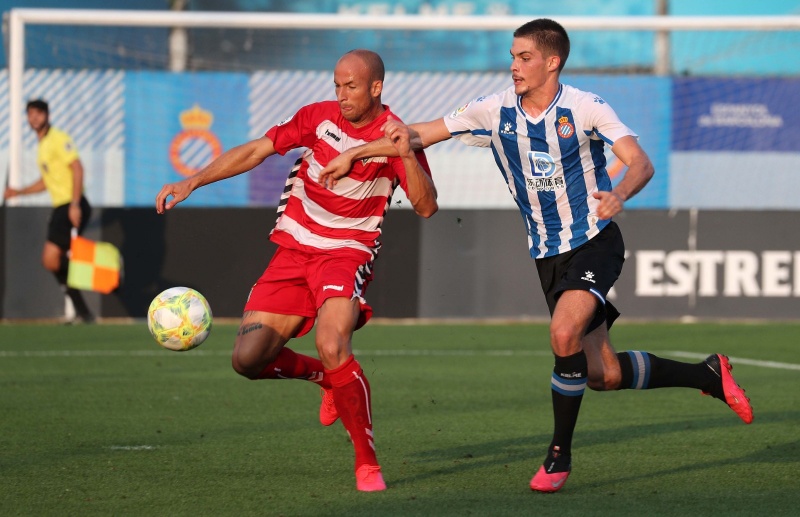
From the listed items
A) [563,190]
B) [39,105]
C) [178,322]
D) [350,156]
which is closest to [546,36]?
[563,190]

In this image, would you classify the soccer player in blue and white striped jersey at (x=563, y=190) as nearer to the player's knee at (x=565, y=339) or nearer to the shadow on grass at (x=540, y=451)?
the player's knee at (x=565, y=339)

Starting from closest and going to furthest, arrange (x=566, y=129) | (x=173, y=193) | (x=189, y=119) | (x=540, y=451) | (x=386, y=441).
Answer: (x=566, y=129), (x=173, y=193), (x=540, y=451), (x=386, y=441), (x=189, y=119)

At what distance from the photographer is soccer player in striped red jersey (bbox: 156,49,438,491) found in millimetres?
5879

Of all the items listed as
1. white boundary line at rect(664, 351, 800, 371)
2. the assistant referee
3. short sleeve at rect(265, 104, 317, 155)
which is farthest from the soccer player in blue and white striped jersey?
the assistant referee

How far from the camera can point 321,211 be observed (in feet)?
20.3

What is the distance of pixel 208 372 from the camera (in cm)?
1010

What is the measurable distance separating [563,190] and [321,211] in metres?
1.15

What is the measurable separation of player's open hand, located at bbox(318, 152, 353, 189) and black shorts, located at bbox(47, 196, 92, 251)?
8.84 meters

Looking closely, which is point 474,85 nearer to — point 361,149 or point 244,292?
point 244,292

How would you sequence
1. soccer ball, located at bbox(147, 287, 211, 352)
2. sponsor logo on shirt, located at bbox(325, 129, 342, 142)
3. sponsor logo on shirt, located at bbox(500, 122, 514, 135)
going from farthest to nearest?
1. soccer ball, located at bbox(147, 287, 211, 352)
2. sponsor logo on shirt, located at bbox(325, 129, 342, 142)
3. sponsor logo on shirt, located at bbox(500, 122, 514, 135)

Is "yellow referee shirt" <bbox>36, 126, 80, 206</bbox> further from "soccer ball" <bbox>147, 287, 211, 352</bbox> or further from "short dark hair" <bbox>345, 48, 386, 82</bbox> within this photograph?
"short dark hair" <bbox>345, 48, 386, 82</bbox>

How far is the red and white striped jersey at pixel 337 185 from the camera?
19.9 ft

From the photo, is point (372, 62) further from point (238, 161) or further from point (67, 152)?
point (67, 152)

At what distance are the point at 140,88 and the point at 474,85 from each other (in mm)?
5676
